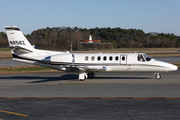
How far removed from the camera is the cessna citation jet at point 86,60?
20.8 m

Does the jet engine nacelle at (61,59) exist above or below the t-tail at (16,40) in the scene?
below

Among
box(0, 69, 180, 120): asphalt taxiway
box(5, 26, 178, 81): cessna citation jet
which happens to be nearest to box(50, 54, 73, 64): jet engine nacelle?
box(5, 26, 178, 81): cessna citation jet

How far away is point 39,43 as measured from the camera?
105 meters

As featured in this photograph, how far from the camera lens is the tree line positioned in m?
104

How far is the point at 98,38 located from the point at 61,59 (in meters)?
122

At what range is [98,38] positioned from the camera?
142375mm
